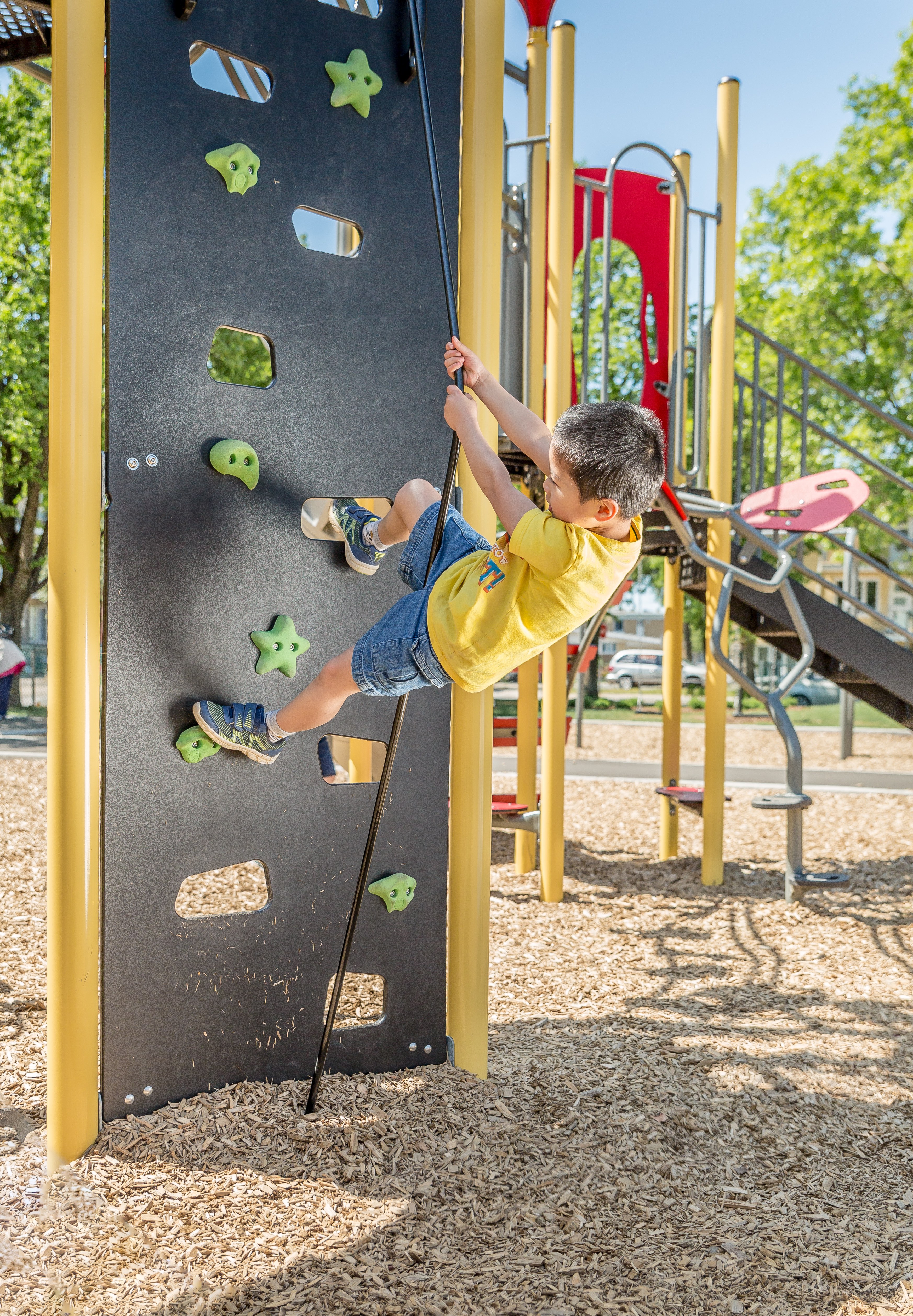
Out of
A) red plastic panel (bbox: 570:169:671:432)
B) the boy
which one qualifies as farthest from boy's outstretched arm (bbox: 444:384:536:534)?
red plastic panel (bbox: 570:169:671:432)

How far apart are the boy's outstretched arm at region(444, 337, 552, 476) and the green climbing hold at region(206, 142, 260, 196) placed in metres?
0.80

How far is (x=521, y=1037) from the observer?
3.56m

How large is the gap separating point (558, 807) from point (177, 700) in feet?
10.3

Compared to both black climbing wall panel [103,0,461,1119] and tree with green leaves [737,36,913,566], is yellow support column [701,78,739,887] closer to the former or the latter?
black climbing wall panel [103,0,461,1119]

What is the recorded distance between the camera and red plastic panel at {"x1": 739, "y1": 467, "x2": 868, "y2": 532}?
17.5ft

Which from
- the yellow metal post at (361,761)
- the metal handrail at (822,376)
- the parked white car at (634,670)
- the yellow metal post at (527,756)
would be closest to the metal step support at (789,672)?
the yellow metal post at (527,756)

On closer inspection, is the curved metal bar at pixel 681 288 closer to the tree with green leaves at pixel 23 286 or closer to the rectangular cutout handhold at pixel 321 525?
the rectangular cutout handhold at pixel 321 525

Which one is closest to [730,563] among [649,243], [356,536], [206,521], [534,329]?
[534,329]

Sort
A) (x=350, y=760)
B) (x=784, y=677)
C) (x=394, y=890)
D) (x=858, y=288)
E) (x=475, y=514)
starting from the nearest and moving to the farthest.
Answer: (x=394, y=890)
(x=475, y=514)
(x=350, y=760)
(x=784, y=677)
(x=858, y=288)

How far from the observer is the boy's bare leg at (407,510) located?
2.76 meters

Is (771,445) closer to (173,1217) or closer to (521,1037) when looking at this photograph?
(521,1037)

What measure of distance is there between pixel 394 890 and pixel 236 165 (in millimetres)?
2095

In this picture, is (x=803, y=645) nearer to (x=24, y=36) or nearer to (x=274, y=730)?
(x=274, y=730)

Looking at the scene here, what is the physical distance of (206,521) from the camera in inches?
105
